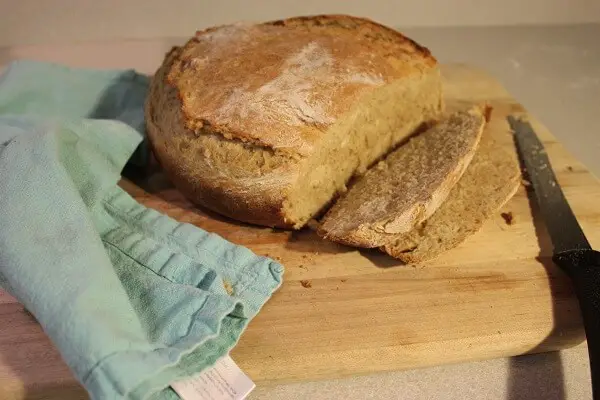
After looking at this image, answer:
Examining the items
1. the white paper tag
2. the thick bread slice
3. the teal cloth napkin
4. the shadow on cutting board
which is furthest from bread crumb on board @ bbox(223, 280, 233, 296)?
the shadow on cutting board

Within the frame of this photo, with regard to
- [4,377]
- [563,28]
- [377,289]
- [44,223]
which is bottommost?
[4,377]

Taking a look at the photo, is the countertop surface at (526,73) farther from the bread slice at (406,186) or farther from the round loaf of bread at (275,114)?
the round loaf of bread at (275,114)

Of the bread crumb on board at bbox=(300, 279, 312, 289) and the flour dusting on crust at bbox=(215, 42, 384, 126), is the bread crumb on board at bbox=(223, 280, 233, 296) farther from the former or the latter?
the flour dusting on crust at bbox=(215, 42, 384, 126)

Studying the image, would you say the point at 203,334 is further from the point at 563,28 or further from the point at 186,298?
the point at 563,28

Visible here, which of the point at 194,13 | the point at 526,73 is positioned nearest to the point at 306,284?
the point at 194,13

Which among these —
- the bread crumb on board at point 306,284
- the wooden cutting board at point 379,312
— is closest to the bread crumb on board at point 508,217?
the wooden cutting board at point 379,312

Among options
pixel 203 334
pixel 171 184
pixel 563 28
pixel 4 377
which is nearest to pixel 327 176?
pixel 171 184

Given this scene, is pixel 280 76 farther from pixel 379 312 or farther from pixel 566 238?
pixel 566 238
